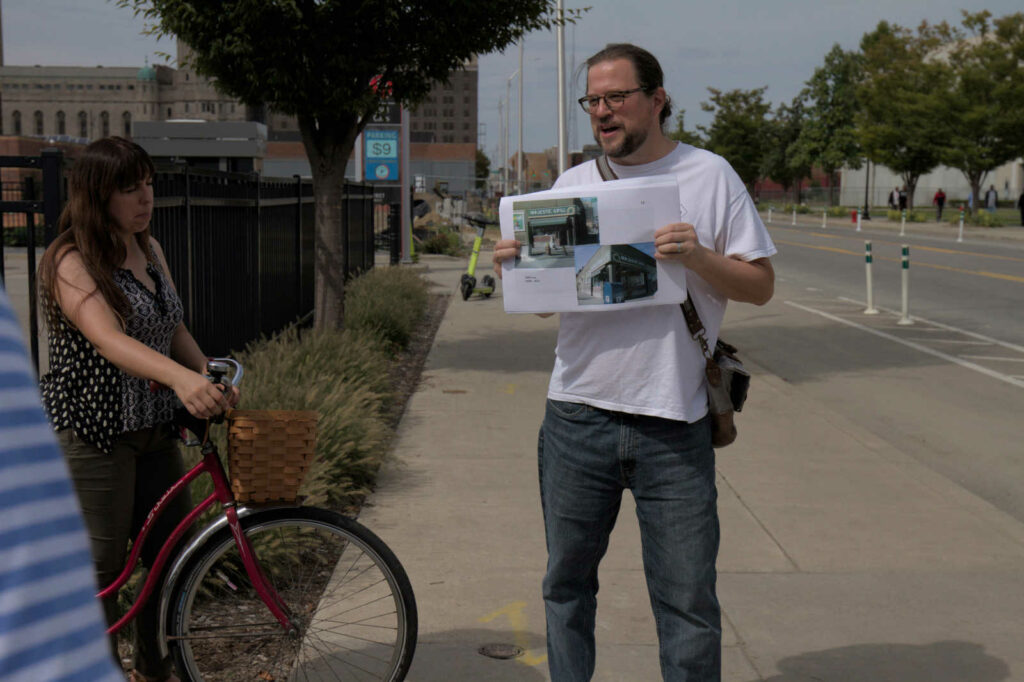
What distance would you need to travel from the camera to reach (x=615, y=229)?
305cm

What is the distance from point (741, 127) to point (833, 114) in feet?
45.5

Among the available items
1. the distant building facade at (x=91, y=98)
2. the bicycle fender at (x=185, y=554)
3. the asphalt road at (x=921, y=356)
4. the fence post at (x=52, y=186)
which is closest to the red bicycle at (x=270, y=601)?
the bicycle fender at (x=185, y=554)

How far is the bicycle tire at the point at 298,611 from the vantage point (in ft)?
11.4

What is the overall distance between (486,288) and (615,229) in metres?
15.4

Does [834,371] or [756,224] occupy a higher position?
[756,224]

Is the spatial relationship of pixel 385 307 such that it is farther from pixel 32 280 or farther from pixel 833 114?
pixel 833 114

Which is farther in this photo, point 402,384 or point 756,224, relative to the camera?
point 402,384

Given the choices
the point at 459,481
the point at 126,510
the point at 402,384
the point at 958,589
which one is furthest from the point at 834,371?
the point at 126,510

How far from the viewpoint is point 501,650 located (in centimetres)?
439

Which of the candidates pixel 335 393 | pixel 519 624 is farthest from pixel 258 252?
pixel 519 624

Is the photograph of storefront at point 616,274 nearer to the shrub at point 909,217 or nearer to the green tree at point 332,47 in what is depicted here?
the green tree at point 332,47

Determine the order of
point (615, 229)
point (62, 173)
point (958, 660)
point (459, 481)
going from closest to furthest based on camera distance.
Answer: point (615, 229)
point (958, 660)
point (62, 173)
point (459, 481)

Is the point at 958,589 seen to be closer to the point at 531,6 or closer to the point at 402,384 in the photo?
the point at 402,384

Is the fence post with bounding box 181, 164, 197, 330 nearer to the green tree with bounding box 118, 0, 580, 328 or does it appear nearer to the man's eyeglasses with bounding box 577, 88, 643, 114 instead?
the green tree with bounding box 118, 0, 580, 328
